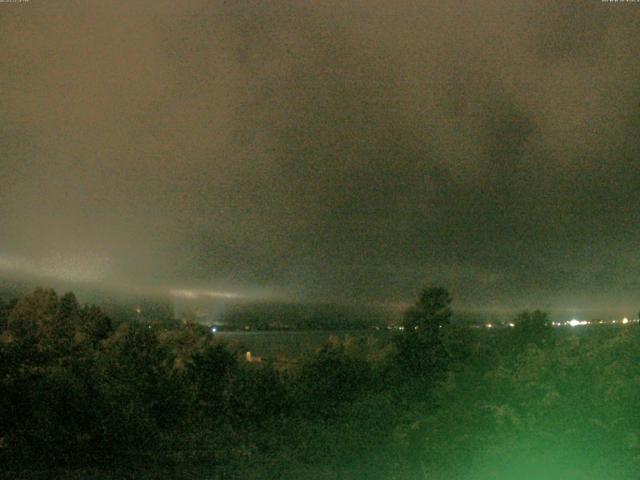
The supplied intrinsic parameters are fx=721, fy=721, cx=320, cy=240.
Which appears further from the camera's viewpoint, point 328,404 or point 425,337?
point 425,337

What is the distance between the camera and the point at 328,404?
12664mm

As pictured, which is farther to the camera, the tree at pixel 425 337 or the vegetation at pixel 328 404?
the tree at pixel 425 337

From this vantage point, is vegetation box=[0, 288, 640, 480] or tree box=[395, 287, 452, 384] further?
tree box=[395, 287, 452, 384]

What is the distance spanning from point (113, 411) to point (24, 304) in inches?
220

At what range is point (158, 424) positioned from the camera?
11.2 meters

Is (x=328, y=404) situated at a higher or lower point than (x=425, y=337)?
lower

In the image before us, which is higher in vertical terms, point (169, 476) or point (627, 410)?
point (627, 410)

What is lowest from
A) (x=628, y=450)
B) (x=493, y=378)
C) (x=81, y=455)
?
(x=81, y=455)

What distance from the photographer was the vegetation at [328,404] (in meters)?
7.28

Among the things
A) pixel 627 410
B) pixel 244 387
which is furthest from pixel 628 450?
pixel 244 387

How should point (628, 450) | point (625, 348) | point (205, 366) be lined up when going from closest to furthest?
point (628, 450) < point (625, 348) < point (205, 366)

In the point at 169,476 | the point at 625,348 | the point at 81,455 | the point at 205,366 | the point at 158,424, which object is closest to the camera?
the point at 169,476

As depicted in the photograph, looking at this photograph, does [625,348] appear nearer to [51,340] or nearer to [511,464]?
[511,464]

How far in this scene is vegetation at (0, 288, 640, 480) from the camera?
7277 millimetres
